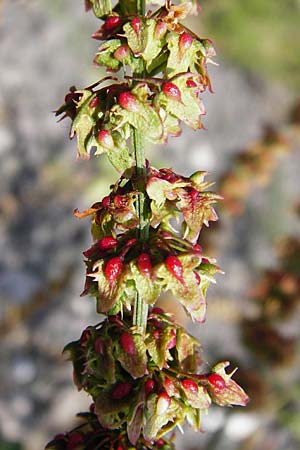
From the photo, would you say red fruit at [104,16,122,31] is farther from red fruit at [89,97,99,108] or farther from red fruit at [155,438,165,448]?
red fruit at [155,438,165,448]

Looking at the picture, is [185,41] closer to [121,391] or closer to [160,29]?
[160,29]

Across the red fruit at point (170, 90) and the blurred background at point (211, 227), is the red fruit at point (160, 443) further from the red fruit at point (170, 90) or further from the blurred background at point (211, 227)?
the blurred background at point (211, 227)

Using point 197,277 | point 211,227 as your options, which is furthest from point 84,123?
point 211,227

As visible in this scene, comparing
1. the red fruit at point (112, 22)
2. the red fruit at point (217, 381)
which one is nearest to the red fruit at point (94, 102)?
the red fruit at point (112, 22)

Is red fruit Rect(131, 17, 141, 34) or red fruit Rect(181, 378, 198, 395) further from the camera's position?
red fruit Rect(181, 378, 198, 395)

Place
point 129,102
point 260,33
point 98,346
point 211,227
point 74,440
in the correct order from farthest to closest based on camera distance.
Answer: point 260,33 → point 211,227 → point 74,440 → point 98,346 → point 129,102

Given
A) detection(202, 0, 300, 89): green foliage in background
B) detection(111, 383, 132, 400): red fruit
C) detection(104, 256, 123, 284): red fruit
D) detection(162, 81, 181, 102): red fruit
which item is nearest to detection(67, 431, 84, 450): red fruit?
detection(111, 383, 132, 400): red fruit
